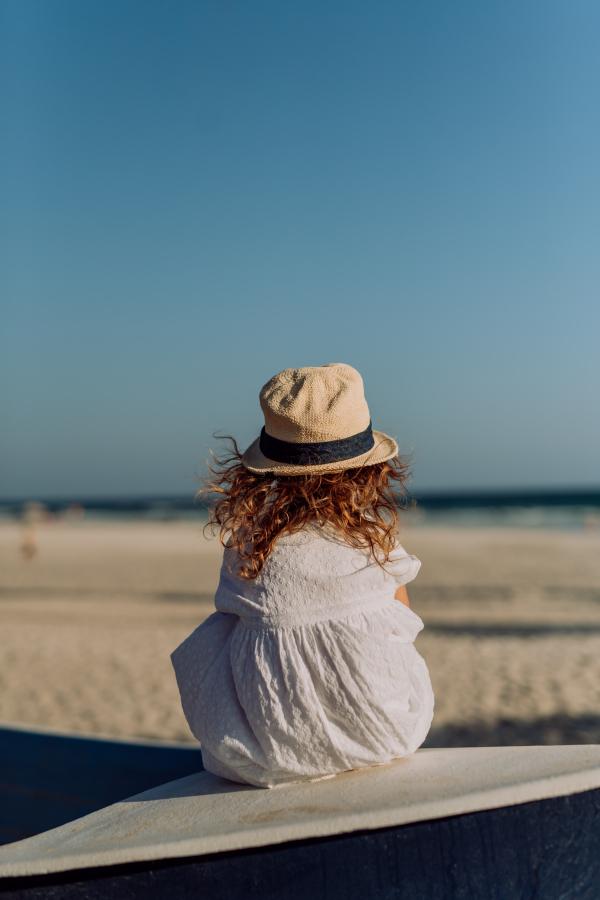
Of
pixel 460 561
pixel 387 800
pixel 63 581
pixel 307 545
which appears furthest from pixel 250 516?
pixel 460 561

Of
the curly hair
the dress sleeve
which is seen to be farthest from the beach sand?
the dress sleeve

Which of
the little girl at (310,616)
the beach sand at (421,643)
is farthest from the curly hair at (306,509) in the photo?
the beach sand at (421,643)

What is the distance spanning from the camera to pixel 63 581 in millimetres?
13312

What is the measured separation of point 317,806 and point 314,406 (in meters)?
0.84

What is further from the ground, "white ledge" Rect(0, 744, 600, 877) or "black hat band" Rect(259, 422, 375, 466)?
"black hat band" Rect(259, 422, 375, 466)

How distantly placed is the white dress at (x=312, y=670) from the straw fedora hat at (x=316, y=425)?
0.57 ft

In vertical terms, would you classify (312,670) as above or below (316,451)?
below

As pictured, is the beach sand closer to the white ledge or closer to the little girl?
the little girl

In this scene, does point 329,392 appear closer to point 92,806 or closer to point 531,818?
point 531,818

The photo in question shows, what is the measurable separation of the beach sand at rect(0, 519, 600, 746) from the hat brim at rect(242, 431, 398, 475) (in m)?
0.45

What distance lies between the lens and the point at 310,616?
4.40 ft

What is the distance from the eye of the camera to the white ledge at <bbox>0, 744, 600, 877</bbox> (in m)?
1.16

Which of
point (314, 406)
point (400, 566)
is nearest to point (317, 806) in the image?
point (400, 566)

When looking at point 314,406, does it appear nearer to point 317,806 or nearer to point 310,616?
point 310,616
